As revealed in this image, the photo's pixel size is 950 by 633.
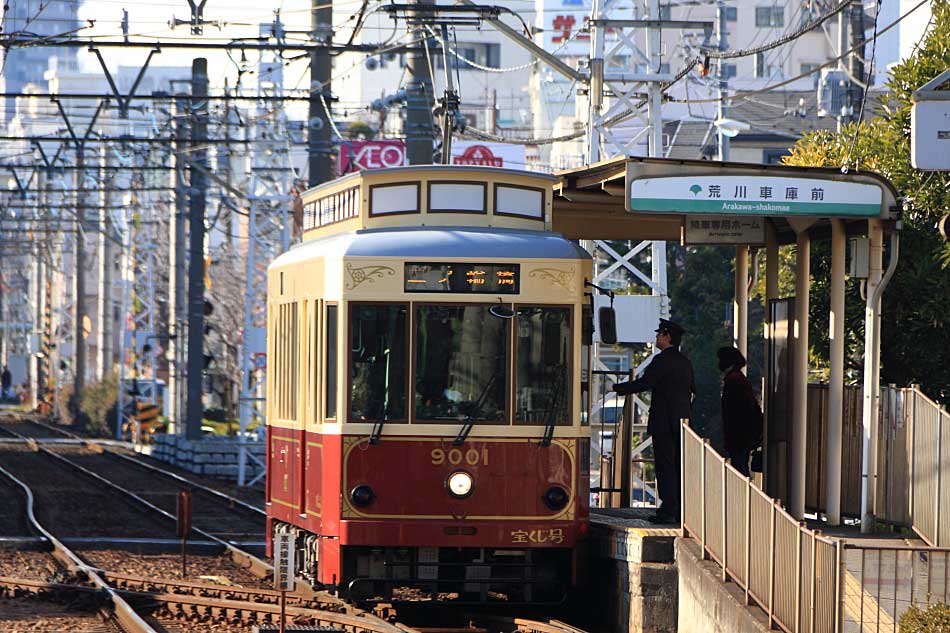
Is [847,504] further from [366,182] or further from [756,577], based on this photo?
[366,182]

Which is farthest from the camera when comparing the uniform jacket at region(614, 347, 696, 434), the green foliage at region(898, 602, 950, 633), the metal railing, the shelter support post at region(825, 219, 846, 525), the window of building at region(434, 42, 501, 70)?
the window of building at region(434, 42, 501, 70)

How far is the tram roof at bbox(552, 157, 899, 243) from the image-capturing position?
38.7 ft

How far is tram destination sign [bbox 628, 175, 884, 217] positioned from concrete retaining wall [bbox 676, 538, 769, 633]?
230cm

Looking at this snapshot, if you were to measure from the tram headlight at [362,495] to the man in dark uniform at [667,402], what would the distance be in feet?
6.59

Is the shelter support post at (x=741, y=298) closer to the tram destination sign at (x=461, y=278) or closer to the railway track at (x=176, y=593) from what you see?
the tram destination sign at (x=461, y=278)

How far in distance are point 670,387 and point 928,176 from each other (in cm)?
387

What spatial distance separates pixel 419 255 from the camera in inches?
495

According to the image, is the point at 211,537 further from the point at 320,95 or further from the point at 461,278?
the point at 461,278

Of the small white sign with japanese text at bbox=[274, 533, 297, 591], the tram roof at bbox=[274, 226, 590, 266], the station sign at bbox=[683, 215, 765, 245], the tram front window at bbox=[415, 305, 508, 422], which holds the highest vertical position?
the station sign at bbox=[683, 215, 765, 245]

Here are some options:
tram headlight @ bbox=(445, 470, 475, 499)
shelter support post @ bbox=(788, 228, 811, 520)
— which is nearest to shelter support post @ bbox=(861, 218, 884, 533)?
shelter support post @ bbox=(788, 228, 811, 520)

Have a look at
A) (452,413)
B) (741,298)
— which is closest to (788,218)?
(741,298)

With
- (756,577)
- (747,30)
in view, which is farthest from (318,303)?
(747,30)

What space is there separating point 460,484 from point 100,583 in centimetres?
520

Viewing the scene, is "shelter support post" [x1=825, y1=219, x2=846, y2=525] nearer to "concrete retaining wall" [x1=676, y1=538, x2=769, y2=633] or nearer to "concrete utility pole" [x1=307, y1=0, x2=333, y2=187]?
"concrete retaining wall" [x1=676, y1=538, x2=769, y2=633]
